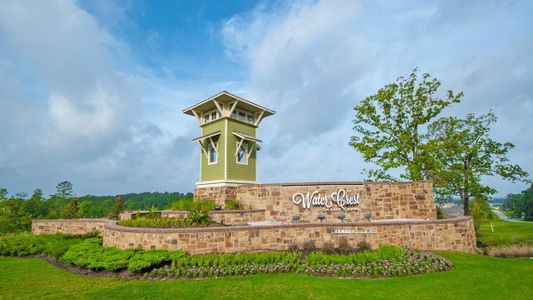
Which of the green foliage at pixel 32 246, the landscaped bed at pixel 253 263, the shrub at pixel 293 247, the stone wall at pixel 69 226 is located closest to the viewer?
the landscaped bed at pixel 253 263

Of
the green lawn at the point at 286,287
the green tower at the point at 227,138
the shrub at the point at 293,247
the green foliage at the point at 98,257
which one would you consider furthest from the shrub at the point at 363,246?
the green tower at the point at 227,138

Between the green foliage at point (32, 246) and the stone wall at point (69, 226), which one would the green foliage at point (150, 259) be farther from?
the stone wall at point (69, 226)

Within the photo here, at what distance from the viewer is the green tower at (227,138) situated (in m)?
19.8

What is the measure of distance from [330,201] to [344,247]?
458 cm

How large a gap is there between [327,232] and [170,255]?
673cm

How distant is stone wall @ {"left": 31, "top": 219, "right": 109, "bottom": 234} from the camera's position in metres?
18.3

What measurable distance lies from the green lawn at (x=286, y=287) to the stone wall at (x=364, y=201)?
6.19m

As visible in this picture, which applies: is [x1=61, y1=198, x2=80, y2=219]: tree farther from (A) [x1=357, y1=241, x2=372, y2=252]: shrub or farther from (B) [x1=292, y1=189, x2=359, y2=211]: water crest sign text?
(A) [x1=357, y1=241, x2=372, y2=252]: shrub

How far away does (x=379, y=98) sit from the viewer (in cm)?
2266

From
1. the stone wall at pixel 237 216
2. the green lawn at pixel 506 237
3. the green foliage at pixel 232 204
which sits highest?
the green foliage at pixel 232 204

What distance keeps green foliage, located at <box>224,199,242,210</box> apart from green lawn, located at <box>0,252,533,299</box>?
8151mm

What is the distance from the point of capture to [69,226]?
1906cm

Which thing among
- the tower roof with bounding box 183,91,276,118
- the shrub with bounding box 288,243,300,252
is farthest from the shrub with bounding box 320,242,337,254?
the tower roof with bounding box 183,91,276,118

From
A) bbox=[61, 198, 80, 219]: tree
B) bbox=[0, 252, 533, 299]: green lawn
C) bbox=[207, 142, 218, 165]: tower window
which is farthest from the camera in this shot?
bbox=[61, 198, 80, 219]: tree
